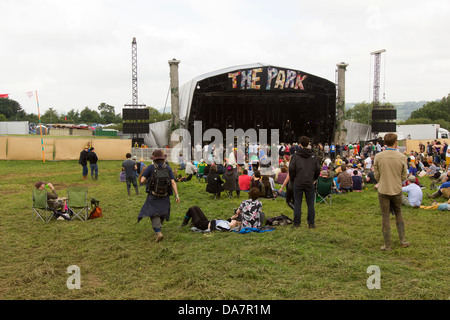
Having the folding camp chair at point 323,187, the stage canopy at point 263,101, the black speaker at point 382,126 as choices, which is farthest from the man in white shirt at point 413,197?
the black speaker at point 382,126

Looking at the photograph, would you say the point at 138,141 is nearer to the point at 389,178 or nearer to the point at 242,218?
the point at 242,218

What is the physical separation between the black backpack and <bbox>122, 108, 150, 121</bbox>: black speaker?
2104 cm

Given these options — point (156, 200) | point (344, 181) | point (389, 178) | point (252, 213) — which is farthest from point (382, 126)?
point (156, 200)

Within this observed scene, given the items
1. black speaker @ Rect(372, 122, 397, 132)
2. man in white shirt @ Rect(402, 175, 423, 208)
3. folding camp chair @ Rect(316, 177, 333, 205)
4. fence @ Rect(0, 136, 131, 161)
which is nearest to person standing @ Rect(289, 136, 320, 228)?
folding camp chair @ Rect(316, 177, 333, 205)

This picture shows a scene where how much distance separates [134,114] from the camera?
26734 mm

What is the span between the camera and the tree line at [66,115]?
65.8 m

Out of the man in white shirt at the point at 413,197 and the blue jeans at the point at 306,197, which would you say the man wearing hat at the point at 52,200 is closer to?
the blue jeans at the point at 306,197

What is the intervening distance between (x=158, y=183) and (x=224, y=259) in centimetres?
189

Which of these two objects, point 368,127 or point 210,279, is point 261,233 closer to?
point 210,279

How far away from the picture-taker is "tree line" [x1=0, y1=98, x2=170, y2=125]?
65.8m

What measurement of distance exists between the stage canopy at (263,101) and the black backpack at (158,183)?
18343 mm

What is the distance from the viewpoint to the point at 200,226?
23.0 ft

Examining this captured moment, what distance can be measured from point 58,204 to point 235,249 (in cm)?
499
